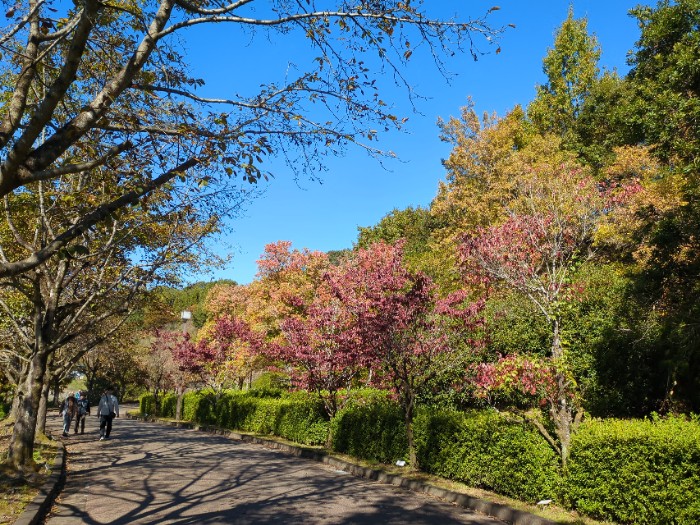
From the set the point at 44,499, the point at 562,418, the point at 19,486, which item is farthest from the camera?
the point at 19,486

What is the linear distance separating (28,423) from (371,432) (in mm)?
7121

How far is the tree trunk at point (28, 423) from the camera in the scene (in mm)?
9789

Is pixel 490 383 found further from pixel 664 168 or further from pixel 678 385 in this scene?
pixel 664 168

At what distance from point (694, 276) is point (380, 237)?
38.1 metres

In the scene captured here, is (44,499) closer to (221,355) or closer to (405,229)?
(221,355)

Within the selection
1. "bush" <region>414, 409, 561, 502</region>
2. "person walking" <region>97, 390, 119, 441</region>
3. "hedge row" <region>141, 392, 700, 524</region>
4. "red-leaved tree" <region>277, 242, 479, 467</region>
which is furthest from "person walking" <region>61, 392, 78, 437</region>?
"bush" <region>414, 409, 561, 502</region>

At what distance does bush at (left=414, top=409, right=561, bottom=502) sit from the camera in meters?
7.65

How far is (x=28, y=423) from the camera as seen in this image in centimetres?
1007

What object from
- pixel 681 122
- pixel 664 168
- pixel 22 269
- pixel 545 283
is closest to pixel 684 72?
pixel 681 122

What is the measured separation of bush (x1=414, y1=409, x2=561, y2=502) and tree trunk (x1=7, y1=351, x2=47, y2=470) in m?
7.50

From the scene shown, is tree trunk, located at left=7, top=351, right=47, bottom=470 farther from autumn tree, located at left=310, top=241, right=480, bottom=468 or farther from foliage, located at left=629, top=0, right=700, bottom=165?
foliage, located at left=629, top=0, right=700, bottom=165

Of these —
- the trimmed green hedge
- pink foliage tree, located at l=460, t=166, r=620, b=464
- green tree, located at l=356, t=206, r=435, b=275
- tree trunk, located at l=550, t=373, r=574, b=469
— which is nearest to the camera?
tree trunk, located at l=550, t=373, r=574, b=469

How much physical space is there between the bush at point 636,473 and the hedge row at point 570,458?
0.03 feet

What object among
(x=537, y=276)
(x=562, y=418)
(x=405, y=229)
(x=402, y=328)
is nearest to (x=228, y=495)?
(x=402, y=328)
